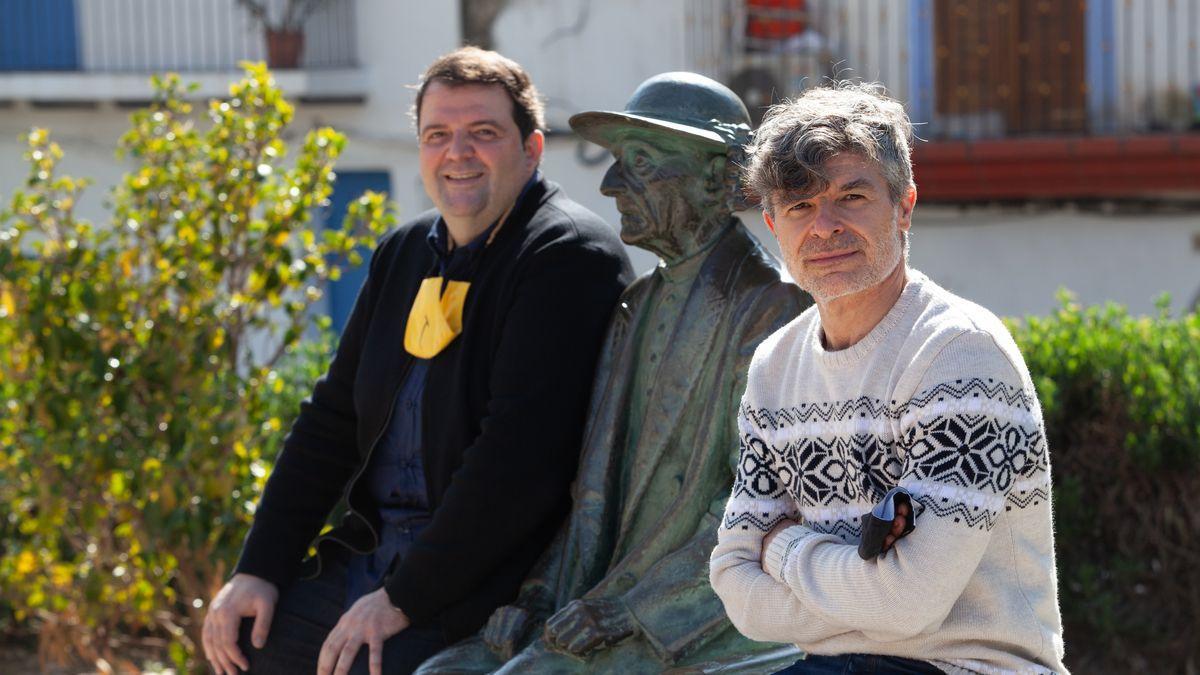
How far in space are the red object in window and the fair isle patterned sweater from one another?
7276mm

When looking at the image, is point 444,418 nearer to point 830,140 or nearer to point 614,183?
point 614,183

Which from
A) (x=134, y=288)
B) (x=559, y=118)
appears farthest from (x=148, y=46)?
(x=134, y=288)

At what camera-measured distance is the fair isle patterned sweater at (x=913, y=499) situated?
2.24m

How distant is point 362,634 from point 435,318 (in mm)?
647

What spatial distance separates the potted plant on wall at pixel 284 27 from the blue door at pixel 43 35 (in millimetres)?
1286

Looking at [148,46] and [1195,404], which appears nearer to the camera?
[1195,404]

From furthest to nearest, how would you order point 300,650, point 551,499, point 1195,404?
point 1195,404 < point 300,650 < point 551,499

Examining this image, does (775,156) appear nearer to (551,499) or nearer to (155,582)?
(551,499)

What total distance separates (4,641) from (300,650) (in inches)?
121

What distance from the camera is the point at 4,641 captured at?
617cm

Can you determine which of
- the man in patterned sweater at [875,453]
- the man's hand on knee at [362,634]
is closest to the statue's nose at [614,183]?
the man in patterned sweater at [875,453]

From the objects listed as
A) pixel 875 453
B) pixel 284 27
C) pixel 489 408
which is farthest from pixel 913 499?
pixel 284 27

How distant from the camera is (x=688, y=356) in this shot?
3.10m

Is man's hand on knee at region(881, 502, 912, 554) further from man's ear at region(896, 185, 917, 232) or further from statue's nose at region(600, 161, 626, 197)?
statue's nose at region(600, 161, 626, 197)
